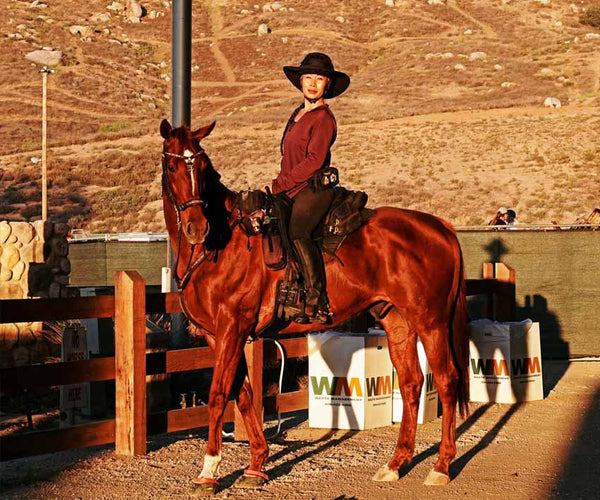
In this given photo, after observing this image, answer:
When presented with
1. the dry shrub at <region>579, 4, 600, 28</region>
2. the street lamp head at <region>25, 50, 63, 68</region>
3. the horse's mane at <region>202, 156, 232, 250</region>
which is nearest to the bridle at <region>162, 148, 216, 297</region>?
the horse's mane at <region>202, 156, 232, 250</region>

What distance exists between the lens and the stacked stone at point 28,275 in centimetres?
1483

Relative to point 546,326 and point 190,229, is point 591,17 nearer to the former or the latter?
point 546,326

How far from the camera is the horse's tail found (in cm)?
936

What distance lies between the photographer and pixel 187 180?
773 centimetres

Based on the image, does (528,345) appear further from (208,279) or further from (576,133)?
(576,133)

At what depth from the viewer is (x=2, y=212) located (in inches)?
1977

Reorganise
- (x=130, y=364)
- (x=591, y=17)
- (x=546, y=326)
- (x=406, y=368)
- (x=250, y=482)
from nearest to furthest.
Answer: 1. (x=250, y=482)
2. (x=130, y=364)
3. (x=406, y=368)
4. (x=546, y=326)
5. (x=591, y=17)

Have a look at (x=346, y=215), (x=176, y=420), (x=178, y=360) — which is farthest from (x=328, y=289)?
(x=176, y=420)

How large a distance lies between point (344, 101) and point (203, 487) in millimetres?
73689

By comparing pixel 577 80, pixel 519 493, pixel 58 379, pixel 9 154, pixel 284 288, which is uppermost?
pixel 577 80

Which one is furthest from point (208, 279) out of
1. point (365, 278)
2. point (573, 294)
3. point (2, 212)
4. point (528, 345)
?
point (2, 212)

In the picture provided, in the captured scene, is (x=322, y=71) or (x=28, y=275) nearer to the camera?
(x=322, y=71)

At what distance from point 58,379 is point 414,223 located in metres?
3.38

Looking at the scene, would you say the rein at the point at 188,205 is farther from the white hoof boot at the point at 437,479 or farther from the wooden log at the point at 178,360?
the white hoof boot at the point at 437,479
